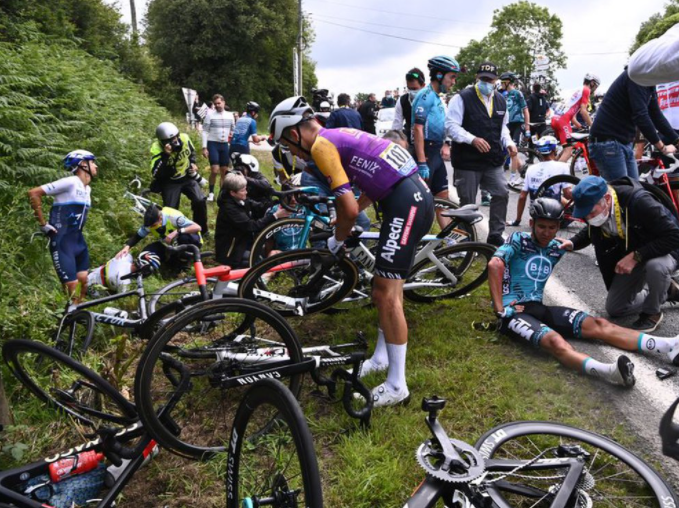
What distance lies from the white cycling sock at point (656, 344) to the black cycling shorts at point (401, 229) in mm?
1910

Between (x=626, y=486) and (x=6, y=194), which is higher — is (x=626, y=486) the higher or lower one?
the lower one

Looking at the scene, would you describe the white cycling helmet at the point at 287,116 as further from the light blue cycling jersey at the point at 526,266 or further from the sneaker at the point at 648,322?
the sneaker at the point at 648,322

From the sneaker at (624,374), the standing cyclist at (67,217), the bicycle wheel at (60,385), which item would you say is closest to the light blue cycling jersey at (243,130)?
the standing cyclist at (67,217)

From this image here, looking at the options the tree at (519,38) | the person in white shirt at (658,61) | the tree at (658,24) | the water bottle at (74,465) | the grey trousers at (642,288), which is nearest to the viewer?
the person in white shirt at (658,61)

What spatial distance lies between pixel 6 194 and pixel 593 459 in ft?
24.6

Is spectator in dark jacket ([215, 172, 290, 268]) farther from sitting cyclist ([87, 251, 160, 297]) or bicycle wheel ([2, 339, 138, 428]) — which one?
bicycle wheel ([2, 339, 138, 428])

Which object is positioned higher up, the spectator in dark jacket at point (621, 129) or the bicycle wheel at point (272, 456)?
the spectator in dark jacket at point (621, 129)

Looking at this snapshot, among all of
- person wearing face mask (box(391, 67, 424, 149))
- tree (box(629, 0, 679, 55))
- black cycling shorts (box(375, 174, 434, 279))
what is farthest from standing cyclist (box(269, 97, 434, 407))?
tree (box(629, 0, 679, 55))

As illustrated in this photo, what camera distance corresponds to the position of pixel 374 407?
3.48 metres

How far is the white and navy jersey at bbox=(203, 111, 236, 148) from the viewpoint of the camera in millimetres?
10766

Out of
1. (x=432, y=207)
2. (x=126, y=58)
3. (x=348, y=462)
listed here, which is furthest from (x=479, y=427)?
(x=126, y=58)

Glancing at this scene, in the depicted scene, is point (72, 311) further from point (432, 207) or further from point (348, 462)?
point (432, 207)

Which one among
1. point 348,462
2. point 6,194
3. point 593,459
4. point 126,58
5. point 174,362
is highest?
point 126,58

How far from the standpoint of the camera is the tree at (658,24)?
111ft
